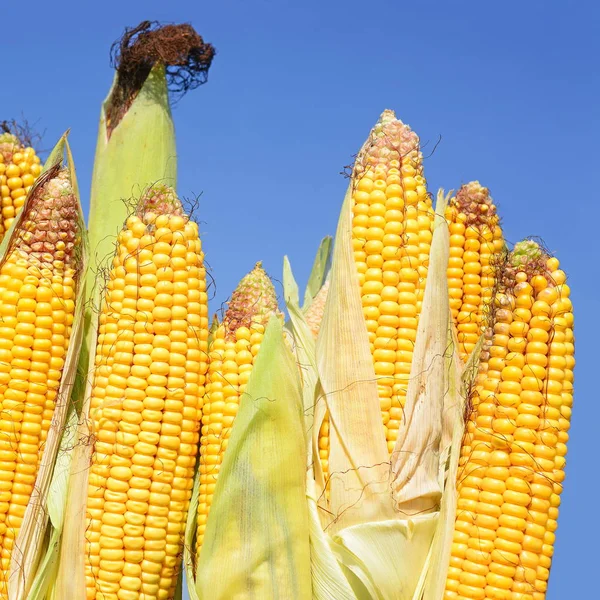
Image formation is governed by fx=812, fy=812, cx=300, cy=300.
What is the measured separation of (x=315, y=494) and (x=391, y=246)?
94cm

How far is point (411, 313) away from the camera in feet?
9.68

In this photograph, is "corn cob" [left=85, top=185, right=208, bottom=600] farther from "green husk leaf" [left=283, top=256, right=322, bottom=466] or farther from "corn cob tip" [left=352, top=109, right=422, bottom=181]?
"corn cob tip" [left=352, top=109, right=422, bottom=181]

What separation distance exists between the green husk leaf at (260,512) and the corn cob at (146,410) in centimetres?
29

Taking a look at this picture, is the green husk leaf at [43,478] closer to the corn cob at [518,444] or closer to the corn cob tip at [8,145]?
the corn cob tip at [8,145]

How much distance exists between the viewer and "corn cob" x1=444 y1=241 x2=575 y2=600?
271 cm

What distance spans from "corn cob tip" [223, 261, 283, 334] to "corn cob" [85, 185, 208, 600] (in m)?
0.14

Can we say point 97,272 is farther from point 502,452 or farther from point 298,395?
point 502,452

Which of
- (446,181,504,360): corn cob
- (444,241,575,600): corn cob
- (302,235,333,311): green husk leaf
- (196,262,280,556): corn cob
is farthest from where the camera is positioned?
(302,235,333,311): green husk leaf

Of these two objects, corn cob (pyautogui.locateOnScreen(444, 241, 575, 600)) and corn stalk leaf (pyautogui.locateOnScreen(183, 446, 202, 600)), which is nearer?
corn cob (pyautogui.locateOnScreen(444, 241, 575, 600))

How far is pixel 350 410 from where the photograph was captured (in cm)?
284

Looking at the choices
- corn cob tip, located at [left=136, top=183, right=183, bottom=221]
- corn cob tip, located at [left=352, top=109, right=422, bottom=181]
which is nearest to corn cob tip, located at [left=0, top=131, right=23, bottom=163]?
corn cob tip, located at [left=136, top=183, right=183, bottom=221]

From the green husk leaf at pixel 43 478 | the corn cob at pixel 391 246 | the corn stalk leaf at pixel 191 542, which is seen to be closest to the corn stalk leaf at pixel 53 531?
the green husk leaf at pixel 43 478

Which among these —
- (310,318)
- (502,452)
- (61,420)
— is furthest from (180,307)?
(502,452)

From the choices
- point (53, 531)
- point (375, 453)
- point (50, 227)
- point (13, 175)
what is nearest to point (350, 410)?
point (375, 453)
